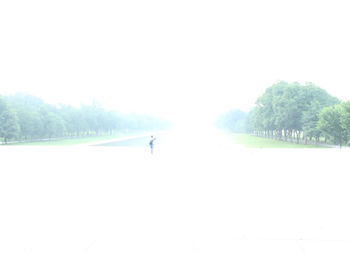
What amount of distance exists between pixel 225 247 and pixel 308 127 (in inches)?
1997

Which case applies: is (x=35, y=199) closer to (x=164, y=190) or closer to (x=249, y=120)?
(x=164, y=190)

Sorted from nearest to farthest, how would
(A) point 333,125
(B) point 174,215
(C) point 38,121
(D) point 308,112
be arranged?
(B) point 174,215 < (A) point 333,125 < (D) point 308,112 < (C) point 38,121

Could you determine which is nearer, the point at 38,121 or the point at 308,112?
the point at 308,112

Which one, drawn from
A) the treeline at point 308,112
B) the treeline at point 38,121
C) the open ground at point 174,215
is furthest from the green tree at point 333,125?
the treeline at point 38,121

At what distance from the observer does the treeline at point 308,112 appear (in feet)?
144

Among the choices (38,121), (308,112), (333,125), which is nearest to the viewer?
(333,125)

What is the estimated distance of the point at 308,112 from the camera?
52500 mm

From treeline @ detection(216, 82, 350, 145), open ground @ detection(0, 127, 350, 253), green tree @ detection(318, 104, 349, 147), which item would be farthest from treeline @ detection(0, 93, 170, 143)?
green tree @ detection(318, 104, 349, 147)

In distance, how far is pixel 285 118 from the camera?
57.5m

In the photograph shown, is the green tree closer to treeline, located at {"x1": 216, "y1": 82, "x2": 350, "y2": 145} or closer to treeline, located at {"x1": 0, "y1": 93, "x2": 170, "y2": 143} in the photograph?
treeline, located at {"x1": 216, "y1": 82, "x2": 350, "y2": 145}

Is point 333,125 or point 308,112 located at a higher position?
point 308,112

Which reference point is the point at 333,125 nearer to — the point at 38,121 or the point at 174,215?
the point at 174,215

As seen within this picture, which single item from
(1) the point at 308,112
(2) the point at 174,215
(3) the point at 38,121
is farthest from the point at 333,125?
(3) the point at 38,121

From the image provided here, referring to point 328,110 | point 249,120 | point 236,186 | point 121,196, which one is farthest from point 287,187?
point 249,120
